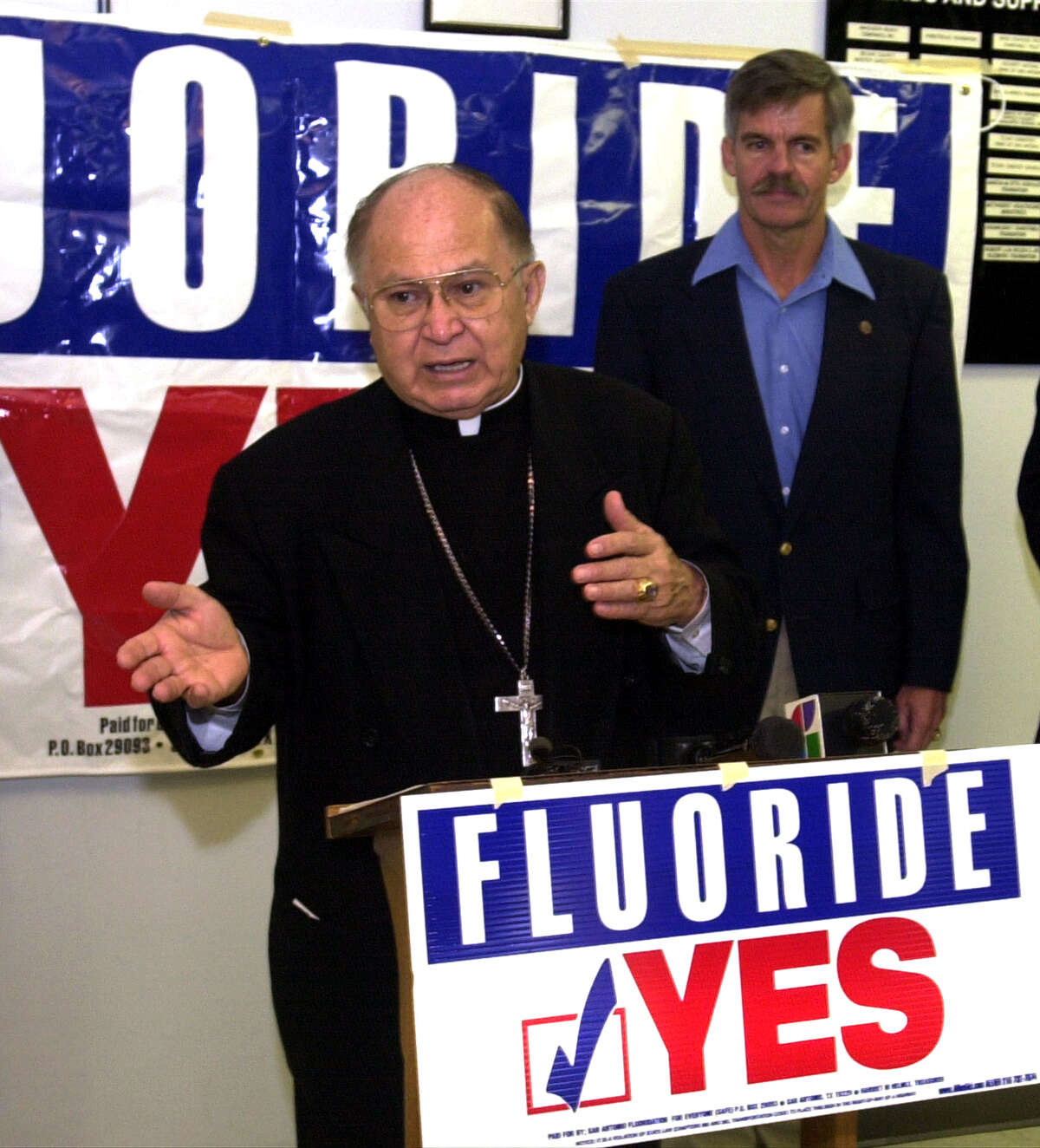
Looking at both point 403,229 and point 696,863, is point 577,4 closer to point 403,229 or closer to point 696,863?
point 403,229

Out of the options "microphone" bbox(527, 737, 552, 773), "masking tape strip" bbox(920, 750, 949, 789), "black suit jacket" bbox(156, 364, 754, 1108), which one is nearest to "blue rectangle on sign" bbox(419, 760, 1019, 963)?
"masking tape strip" bbox(920, 750, 949, 789)

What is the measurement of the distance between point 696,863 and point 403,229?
964 mm

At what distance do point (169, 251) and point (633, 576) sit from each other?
5.24ft

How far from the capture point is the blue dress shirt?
8.89 feet

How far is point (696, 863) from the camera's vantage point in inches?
49.9

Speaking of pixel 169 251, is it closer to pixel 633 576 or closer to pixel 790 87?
pixel 790 87

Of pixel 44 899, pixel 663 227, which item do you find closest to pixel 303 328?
pixel 663 227

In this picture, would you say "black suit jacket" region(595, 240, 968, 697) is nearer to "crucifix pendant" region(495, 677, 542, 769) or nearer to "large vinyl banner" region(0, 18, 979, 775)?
"large vinyl banner" region(0, 18, 979, 775)

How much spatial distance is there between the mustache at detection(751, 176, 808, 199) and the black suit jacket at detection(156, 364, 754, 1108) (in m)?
0.89

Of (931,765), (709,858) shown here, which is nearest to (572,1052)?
(709,858)

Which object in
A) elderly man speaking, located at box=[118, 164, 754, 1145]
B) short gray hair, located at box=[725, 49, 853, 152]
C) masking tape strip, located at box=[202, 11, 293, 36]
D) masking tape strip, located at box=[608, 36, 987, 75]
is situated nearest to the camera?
elderly man speaking, located at box=[118, 164, 754, 1145]

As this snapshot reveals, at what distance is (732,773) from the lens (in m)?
1.28

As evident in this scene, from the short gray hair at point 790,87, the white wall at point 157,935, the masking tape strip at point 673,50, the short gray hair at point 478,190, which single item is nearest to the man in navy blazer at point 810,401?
the short gray hair at point 790,87

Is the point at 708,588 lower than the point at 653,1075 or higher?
higher
